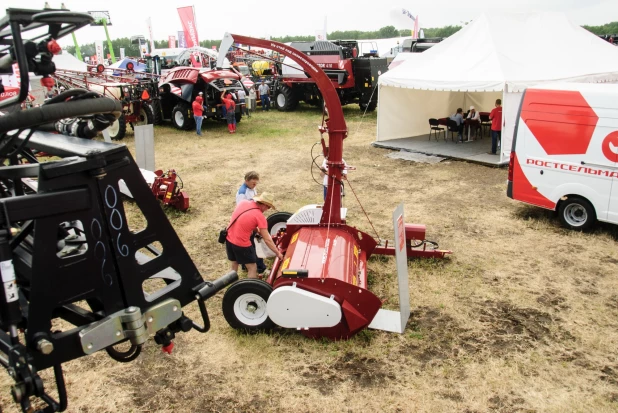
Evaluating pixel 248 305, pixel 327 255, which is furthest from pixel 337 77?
pixel 248 305

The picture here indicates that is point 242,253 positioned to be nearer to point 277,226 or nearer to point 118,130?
point 277,226

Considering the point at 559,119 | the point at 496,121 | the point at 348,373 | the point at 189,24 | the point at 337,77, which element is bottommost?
the point at 348,373

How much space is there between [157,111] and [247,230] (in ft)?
41.9

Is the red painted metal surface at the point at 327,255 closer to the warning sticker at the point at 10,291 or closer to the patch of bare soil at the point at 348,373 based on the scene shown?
the patch of bare soil at the point at 348,373

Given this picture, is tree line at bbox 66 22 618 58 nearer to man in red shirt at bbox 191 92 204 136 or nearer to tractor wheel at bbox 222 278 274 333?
man in red shirt at bbox 191 92 204 136

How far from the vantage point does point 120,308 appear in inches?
92.4

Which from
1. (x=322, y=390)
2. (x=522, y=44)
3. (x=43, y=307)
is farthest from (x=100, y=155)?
(x=522, y=44)

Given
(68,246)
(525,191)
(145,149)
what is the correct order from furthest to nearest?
1. (145,149)
2. (525,191)
3. (68,246)

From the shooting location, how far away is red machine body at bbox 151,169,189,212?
8695mm

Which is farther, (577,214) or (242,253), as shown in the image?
(577,214)

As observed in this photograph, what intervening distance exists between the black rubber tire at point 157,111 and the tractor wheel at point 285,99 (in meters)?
5.74

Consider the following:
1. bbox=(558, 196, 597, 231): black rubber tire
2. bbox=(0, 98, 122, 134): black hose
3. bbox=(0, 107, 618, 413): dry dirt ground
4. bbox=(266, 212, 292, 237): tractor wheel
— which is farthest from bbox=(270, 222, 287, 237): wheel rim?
bbox=(0, 98, 122, 134): black hose

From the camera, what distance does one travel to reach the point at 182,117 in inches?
651

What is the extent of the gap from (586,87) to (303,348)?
5720 mm
